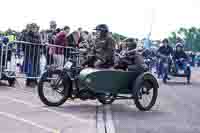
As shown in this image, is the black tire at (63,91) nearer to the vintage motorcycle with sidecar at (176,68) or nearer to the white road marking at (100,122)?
the white road marking at (100,122)

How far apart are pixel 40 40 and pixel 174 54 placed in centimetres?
743

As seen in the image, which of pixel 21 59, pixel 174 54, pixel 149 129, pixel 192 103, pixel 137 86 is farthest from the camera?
pixel 174 54

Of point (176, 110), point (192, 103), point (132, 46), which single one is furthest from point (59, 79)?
point (192, 103)

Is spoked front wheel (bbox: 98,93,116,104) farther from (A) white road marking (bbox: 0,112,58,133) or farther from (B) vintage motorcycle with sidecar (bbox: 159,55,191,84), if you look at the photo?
(B) vintage motorcycle with sidecar (bbox: 159,55,191,84)

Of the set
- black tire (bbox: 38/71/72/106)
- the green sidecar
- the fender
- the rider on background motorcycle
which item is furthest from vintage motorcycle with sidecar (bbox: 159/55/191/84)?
black tire (bbox: 38/71/72/106)

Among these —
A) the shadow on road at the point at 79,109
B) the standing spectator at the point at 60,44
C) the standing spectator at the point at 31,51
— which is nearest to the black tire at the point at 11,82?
the standing spectator at the point at 31,51

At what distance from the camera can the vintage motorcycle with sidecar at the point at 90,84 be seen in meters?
9.52

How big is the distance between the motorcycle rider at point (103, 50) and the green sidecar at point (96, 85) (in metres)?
0.34

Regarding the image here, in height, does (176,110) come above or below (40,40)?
below

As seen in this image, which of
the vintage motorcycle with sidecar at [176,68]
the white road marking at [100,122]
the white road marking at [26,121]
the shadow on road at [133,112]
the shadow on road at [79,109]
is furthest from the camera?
the vintage motorcycle with sidecar at [176,68]

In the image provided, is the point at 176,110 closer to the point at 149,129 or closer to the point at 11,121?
the point at 149,129

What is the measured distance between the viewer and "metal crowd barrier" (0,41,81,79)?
12.7 m

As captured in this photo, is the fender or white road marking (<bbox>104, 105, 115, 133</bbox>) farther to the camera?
the fender

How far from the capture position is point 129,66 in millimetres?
10016
